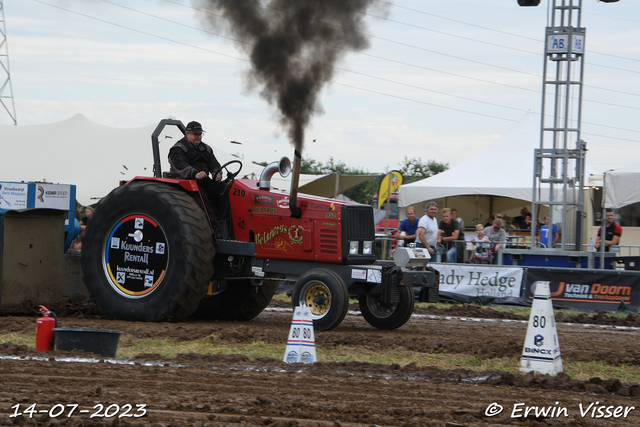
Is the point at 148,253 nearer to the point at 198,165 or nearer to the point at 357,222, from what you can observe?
the point at 198,165

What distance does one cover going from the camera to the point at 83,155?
75.5 ft

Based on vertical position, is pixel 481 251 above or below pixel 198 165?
below

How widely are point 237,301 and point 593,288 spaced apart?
613 centimetres

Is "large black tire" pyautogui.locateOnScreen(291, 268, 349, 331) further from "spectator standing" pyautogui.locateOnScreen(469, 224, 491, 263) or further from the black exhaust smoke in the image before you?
"spectator standing" pyautogui.locateOnScreen(469, 224, 491, 263)

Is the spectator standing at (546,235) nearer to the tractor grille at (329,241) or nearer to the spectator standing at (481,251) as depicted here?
the spectator standing at (481,251)

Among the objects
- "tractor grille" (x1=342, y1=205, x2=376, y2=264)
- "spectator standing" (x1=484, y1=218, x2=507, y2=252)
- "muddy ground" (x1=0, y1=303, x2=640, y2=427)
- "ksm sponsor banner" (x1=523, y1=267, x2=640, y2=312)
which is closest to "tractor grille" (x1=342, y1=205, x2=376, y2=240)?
"tractor grille" (x1=342, y1=205, x2=376, y2=264)

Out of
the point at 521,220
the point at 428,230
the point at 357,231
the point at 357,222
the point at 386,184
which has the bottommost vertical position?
the point at 357,231

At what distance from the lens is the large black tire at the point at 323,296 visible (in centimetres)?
785

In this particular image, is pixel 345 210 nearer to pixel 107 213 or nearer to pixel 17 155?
pixel 107 213

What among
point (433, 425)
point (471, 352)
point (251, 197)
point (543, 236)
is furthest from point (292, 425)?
point (543, 236)

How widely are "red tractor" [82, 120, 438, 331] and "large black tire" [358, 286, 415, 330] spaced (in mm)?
12

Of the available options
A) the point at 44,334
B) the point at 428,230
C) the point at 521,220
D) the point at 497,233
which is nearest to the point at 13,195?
the point at 428,230

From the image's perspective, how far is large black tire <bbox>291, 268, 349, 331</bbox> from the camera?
7.85 meters
